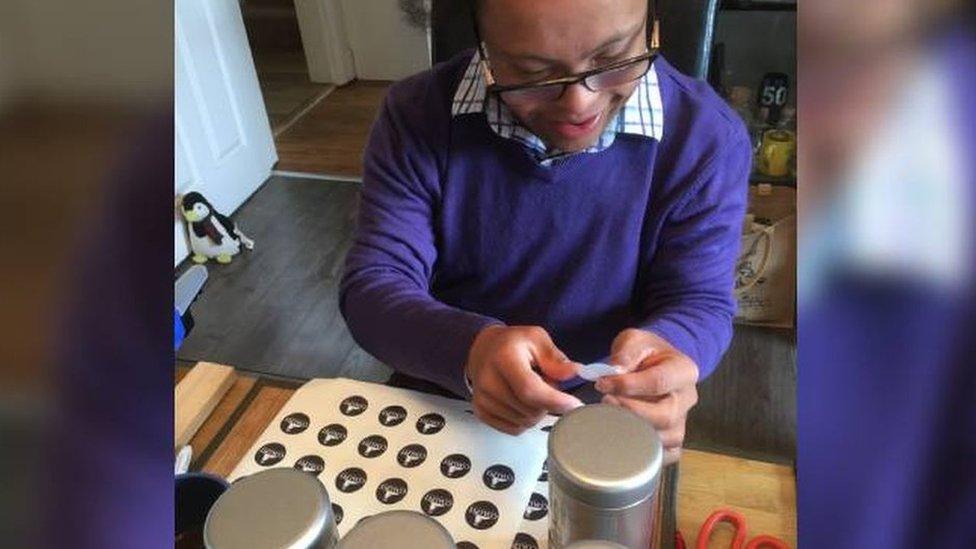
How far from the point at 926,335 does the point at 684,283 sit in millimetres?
694

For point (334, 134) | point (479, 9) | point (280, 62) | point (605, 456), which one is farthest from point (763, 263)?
point (280, 62)

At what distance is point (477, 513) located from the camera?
544 mm

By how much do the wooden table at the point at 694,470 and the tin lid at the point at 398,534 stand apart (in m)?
0.28

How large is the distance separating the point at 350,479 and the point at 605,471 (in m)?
0.31

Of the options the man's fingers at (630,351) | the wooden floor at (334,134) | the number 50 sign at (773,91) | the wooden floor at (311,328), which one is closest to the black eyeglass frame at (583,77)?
the man's fingers at (630,351)

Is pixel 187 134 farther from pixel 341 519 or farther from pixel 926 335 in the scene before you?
pixel 926 335

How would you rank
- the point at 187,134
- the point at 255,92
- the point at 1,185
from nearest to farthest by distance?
the point at 1,185 < the point at 187,134 < the point at 255,92

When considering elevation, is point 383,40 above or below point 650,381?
below

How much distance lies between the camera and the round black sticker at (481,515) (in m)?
0.54

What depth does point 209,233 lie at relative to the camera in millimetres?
2211

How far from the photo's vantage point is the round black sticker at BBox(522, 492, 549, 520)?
21.1 inches

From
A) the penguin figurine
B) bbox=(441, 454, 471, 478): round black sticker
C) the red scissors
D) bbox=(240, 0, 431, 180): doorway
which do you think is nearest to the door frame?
bbox=(240, 0, 431, 180): doorway

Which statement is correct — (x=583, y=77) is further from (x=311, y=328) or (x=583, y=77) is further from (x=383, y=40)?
(x=383, y=40)

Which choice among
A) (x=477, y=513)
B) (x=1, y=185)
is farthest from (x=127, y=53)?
(x=477, y=513)
